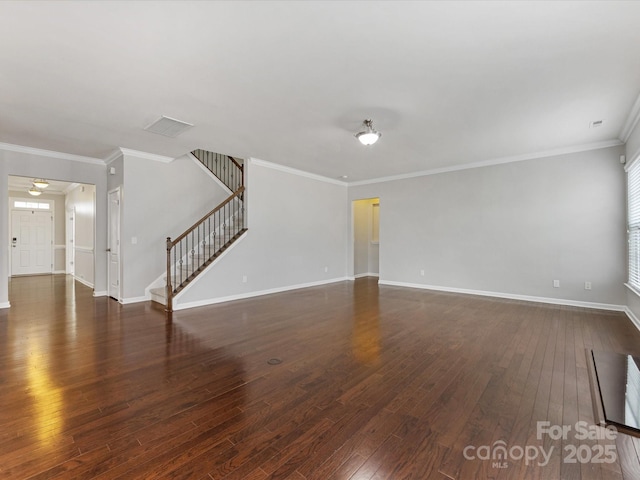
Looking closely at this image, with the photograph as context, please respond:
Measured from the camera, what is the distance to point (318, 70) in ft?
9.42

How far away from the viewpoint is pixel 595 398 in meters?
2.27

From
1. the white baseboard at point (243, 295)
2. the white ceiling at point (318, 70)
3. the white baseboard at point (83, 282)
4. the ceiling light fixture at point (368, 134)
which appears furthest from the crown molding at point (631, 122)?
the white baseboard at point (83, 282)

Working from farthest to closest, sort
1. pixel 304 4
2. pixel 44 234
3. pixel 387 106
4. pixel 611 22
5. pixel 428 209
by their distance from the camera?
pixel 44 234, pixel 428 209, pixel 387 106, pixel 611 22, pixel 304 4

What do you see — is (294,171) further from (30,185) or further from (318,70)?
(30,185)

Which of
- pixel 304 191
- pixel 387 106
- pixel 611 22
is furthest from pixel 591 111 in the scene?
pixel 304 191

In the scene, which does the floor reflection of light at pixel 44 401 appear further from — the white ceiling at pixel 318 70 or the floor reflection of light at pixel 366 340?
the white ceiling at pixel 318 70

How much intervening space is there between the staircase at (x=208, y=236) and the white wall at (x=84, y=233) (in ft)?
8.67

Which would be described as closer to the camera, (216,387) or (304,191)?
(216,387)

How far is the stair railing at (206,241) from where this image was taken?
228 inches

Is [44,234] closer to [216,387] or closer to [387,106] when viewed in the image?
[216,387]

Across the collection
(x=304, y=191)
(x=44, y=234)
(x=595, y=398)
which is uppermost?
(x=304, y=191)

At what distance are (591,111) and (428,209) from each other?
141 inches

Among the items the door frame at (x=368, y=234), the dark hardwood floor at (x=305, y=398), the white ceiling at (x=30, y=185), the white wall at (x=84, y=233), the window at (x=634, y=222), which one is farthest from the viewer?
the door frame at (x=368, y=234)

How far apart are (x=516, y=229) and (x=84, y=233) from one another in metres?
10.5
